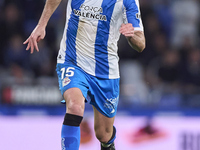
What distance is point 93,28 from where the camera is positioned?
186 inches

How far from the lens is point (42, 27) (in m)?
4.55

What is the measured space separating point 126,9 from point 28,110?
3.19m

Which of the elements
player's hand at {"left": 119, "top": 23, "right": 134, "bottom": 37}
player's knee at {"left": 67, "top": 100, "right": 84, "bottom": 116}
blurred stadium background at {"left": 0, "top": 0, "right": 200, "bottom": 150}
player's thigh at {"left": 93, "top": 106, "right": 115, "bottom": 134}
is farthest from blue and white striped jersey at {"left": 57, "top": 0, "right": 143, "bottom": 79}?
blurred stadium background at {"left": 0, "top": 0, "right": 200, "bottom": 150}

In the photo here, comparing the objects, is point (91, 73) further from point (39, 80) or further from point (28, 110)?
point (39, 80)

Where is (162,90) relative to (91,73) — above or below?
below

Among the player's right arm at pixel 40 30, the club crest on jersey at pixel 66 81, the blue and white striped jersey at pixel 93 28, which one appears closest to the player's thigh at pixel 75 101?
the club crest on jersey at pixel 66 81

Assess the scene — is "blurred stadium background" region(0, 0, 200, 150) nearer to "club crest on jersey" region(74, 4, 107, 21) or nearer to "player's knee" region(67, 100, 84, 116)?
"club crest on jersey" region(74, 4, 107, 21)

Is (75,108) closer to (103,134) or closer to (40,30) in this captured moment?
(40,30)

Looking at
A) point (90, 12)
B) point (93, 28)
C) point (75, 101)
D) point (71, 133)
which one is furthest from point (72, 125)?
point (90, 12)

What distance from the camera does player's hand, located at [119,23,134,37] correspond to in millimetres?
4250

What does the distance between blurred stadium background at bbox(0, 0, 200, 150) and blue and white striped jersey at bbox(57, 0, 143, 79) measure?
2.56 m

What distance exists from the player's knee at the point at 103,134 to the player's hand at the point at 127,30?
4.27ft

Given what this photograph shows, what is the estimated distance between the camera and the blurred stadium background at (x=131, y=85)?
23.4 feet

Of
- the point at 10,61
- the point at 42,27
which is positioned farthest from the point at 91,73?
the point at 10,61
